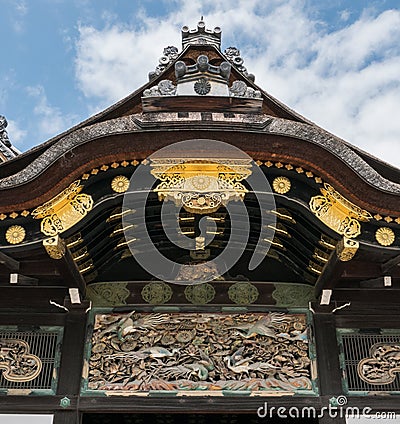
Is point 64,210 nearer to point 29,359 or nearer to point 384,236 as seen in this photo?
point 29,359

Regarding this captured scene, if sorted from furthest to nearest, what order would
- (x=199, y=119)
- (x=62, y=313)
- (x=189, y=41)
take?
1. (x=189, y=41)
2. (x=62, y=313)
3. (x=199, y=119)

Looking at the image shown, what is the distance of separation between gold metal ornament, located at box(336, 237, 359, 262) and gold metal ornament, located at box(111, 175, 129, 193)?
2.36 meters

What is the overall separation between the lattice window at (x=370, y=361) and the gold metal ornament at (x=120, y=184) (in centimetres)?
317

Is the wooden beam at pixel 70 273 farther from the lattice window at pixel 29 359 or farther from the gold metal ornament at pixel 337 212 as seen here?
the gold metal ornament at pixel 337 212

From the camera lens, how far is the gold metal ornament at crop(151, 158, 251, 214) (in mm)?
6301

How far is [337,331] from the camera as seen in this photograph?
23.7 ft

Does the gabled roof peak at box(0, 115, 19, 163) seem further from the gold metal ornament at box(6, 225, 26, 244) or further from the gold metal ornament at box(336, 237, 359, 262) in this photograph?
the gold metal ornament at box(336, 237, 359, 262)

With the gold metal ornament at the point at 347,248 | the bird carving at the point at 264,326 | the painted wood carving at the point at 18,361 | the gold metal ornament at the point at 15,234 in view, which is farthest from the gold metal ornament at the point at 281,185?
the painted wood carving at the point at 18,361

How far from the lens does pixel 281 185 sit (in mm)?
6477

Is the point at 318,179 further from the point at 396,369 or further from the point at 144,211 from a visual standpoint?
the point at 396,369

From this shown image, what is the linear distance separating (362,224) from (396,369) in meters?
1.91

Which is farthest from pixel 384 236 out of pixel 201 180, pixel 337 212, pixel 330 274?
pixel 201 180

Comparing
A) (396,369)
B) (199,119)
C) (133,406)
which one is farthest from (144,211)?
(396,369)

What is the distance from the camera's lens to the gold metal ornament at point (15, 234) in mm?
6250
